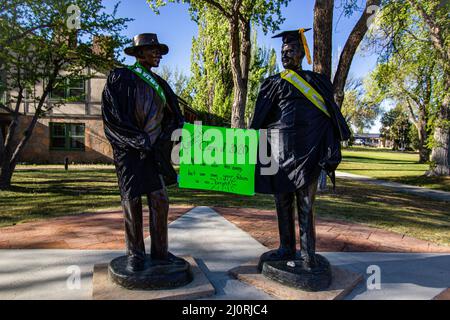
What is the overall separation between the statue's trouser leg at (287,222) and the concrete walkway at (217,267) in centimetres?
61

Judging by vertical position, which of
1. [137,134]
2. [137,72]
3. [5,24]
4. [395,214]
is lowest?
[395,214]

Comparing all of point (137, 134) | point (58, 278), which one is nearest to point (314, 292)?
point (137, 134)

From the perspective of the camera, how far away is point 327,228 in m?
5.68

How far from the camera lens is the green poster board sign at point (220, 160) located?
3.24 meters

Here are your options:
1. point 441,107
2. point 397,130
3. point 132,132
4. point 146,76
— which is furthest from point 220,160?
point 397,130

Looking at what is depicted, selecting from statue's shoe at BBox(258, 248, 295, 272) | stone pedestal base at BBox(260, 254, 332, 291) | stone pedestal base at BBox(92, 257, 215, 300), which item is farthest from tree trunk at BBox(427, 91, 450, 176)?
stone pedestal base at BBox(92, 257, 215, 300)

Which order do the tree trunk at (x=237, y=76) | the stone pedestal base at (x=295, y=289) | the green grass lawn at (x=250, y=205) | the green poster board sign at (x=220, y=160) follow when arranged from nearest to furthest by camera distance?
1. the stone pedestal base at (x=295, y=289)
2. the green poster board sign at (x=220, y=160)
3. the green grass lawn at (x=250, y=205)
4. the tree trunk at (x=237, y=76)

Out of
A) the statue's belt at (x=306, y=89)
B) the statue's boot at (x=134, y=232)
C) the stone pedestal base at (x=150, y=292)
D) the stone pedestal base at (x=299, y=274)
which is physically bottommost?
the stone pedestal base at (x=150, y=292)

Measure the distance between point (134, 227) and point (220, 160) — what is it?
0.99 m

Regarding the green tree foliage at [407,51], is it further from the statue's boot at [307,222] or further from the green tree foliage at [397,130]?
the green tree foliage at [397,130]

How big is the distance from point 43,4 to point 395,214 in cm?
1054

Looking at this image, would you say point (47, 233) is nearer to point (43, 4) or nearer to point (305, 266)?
point (305, 266)

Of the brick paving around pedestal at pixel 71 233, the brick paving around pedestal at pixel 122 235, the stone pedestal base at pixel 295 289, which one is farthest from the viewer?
the brick paving around pedestal at pixel 122 235

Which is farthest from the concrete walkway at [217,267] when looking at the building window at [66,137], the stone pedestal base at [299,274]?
the building window at [66,137]
